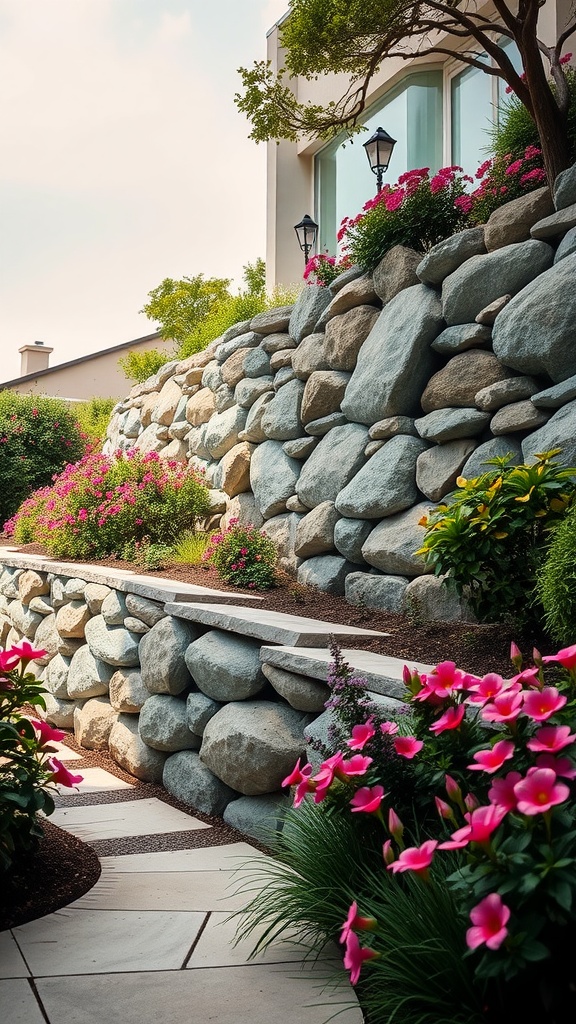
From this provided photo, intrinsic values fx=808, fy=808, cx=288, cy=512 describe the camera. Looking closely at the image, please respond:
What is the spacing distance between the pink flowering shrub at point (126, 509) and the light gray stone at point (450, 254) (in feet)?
9.57

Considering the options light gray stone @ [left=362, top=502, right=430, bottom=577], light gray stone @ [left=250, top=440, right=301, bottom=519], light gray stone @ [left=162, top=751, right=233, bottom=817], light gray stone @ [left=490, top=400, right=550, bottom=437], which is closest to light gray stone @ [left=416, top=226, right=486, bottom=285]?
light gray stone @ [left=490, top=400, right=550, bottom=437]

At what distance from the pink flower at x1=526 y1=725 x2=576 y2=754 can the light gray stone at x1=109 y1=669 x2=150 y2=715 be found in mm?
3301

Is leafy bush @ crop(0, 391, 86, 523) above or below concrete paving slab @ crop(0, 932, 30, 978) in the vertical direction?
above

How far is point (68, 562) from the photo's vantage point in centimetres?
674

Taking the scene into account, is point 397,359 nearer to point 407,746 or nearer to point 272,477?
point 272,477

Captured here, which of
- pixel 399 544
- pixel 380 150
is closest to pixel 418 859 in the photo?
pixel 399 544

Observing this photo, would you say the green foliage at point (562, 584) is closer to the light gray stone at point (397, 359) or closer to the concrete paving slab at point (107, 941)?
the concrete paving slab at point (107, 941)

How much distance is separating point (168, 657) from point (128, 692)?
69cm

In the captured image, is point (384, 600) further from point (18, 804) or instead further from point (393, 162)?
point (393, 162)

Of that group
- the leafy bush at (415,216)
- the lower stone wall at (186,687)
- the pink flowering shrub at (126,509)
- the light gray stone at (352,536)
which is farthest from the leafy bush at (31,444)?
the light gray stone at (352,536)

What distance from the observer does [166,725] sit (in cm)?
425

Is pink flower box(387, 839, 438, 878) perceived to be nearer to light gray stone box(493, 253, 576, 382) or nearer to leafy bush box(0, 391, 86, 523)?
light gray stone box(493, 253, 576, 382)

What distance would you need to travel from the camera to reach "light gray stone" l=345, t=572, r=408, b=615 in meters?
4.60

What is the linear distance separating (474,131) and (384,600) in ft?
17.8
